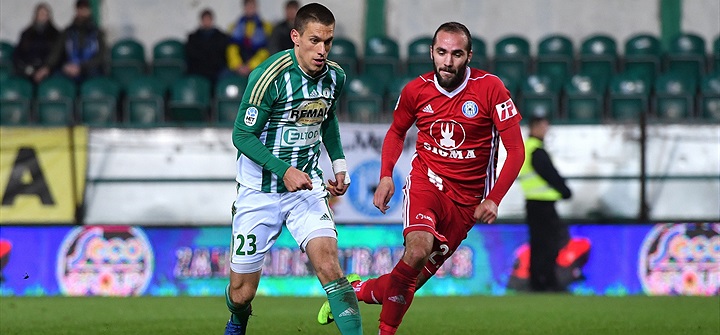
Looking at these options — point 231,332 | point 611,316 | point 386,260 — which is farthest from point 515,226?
point 231,332

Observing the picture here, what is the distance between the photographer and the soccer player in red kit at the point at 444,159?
689 centimetres

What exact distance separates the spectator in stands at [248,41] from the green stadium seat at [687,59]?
5.55 m

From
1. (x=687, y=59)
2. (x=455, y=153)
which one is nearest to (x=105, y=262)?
(x=455, y=153)

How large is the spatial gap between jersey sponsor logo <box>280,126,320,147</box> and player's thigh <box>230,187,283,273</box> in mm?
313

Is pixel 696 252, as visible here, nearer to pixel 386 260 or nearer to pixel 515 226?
pixel 515 226

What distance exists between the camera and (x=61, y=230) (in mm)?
12633

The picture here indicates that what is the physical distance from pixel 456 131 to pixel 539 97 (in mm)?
7440

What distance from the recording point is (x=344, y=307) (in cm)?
618

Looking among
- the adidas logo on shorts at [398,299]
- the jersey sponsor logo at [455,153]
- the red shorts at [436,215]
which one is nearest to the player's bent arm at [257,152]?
the red shorts at [436,215]

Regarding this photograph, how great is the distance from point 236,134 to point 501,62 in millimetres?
9703

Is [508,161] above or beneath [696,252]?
above

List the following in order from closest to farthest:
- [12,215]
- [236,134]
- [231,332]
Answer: [236,134], [231,332], [12,215]

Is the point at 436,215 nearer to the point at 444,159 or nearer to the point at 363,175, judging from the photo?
the point at 444,159

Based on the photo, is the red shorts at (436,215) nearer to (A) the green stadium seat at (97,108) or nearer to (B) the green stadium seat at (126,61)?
(A) the green stadium seat at (97,108)
